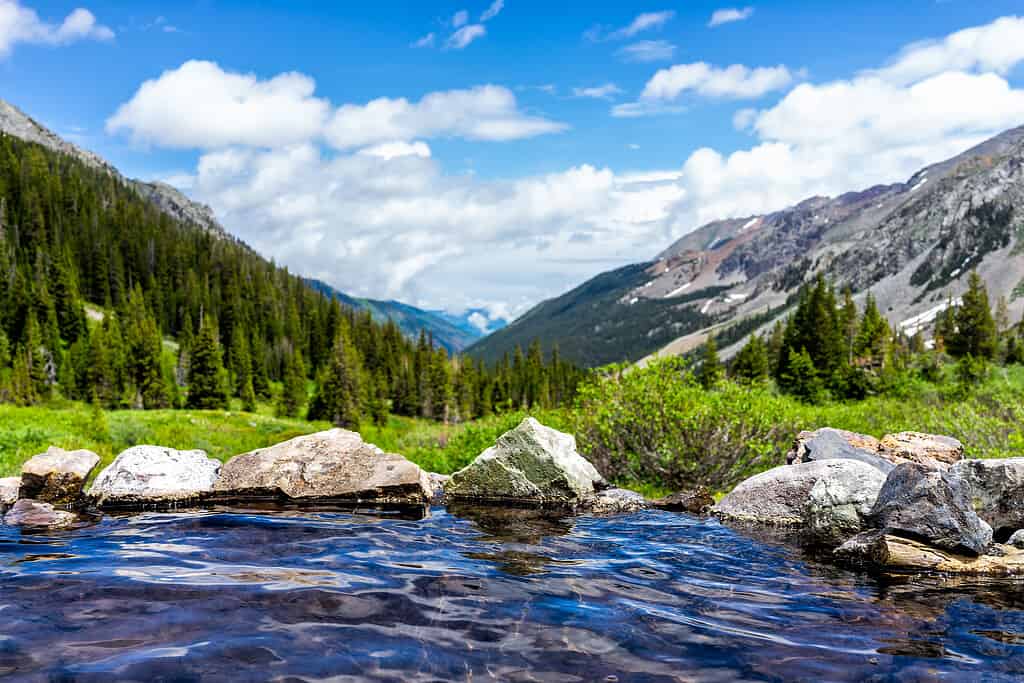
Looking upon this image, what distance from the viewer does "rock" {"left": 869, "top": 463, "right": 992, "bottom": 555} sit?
9352mm

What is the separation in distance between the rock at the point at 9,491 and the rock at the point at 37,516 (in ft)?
4.40

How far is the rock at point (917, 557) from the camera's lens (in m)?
9.02

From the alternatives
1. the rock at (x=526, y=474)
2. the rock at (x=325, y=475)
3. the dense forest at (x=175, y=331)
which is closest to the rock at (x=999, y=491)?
the rock at (x=526, y=474)

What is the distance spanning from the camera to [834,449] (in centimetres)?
1482

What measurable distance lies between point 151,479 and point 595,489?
10.0 m

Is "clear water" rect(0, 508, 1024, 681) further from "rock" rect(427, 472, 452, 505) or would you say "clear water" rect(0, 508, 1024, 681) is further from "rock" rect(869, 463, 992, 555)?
"rock" rect(427, 472, 452, 505)

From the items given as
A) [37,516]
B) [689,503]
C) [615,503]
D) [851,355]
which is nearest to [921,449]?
[689,503]

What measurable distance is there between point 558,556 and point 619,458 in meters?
8.42

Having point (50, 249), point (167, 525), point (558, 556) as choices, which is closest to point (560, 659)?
point (558, 556)

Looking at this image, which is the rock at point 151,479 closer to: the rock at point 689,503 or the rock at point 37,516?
the rock at point 37,516

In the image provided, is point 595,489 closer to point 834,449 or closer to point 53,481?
point 834,449

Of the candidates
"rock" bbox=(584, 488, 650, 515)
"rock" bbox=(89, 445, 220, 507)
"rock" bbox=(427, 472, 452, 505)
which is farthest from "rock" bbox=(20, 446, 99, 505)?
"rock" bbox=(584, 488, 650, 515)

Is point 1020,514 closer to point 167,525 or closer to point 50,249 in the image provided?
point 167,525

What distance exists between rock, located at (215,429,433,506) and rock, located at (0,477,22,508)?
4093mm
